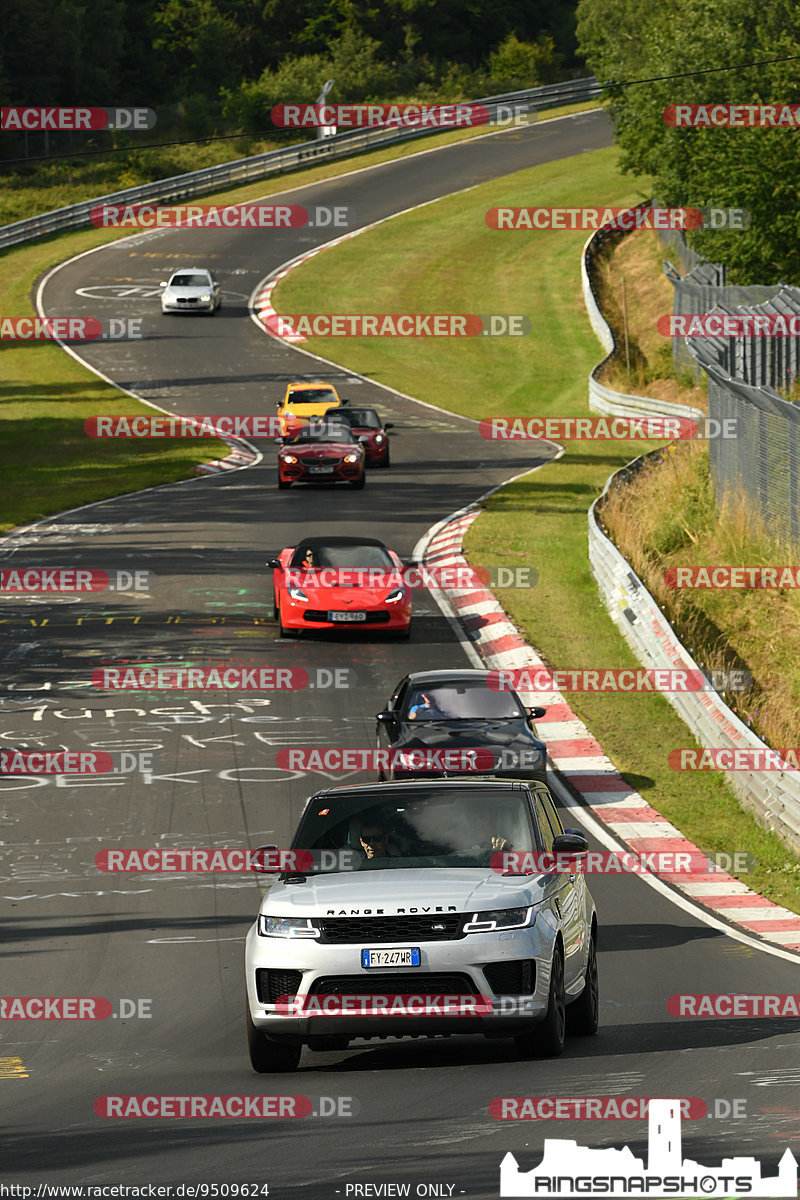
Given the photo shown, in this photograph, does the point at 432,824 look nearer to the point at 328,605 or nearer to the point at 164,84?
the point at 328,605

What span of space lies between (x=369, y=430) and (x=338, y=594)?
1648 cm

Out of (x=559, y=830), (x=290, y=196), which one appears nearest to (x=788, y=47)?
(x=290, y=196)

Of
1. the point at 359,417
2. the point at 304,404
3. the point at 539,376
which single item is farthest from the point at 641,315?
the point at 359,417

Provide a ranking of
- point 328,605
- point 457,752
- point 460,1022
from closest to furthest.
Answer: point 460,1022 → point 457,752 → point 328,605

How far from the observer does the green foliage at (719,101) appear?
48344 mm

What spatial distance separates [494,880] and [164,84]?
335ft

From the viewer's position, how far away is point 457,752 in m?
17.1

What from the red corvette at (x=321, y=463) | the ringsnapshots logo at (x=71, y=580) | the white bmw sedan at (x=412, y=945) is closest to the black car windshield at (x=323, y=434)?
the red corvette at (x=321, y=463)

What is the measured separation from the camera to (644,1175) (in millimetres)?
7254

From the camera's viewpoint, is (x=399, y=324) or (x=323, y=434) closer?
(x=323, y=434)

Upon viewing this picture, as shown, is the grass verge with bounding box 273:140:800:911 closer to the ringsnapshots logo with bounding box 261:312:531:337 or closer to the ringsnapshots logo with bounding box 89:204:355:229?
the ringsnapshots logo with bounding box 261:312:531:337

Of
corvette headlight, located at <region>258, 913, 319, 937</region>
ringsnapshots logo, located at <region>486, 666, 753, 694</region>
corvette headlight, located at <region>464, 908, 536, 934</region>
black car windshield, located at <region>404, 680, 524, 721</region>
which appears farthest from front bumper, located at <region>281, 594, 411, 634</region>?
corvette headlight, located at <region>464, 908, 536, 934</region>

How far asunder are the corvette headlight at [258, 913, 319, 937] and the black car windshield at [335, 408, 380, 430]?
3229cm

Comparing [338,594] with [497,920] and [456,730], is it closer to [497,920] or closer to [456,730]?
[456,730]
